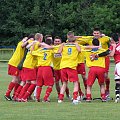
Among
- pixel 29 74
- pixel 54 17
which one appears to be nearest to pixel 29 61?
pixel 29 74

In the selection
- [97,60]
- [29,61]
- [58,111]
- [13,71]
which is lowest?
[58,111]

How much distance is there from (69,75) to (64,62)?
418mm

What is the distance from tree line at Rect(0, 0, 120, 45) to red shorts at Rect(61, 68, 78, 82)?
47.1 m

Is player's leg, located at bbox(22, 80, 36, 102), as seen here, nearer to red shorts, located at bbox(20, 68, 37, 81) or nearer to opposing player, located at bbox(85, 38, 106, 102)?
red shorts, located at bbox(20, 68, 37, 81)

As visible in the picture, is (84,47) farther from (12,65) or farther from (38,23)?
(38,23)

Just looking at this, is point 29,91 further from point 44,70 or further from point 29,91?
point 44,70

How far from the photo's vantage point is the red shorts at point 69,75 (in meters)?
18.3

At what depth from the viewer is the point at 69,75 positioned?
18312 millimetres

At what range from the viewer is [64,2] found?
71812 millimetres

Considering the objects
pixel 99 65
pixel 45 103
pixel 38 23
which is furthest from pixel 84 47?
pixel 38 23

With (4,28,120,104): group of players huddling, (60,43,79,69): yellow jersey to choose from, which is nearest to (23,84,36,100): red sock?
(4,28,120,104): group of players huddling

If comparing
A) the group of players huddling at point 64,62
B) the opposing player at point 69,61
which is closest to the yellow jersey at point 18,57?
the group of players huddling at point 64,62

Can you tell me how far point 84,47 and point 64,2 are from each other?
53622 mm

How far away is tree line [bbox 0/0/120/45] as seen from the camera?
2613 inches
